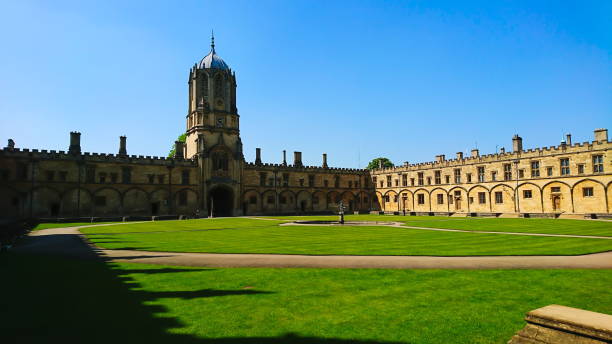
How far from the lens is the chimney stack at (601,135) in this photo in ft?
132

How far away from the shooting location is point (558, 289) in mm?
7555

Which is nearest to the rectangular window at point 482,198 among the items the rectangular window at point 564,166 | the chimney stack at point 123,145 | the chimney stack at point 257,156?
the rectangular window at point 564,166

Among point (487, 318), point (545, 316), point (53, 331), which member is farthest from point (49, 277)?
point (545, 316)

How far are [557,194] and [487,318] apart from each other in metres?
46.6

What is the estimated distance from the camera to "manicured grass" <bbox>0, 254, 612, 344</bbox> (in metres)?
5.11

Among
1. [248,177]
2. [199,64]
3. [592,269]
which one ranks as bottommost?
[592,269]

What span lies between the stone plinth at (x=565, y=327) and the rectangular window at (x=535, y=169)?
48.9 metres

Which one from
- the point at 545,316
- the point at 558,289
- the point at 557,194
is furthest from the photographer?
the point at 557,194

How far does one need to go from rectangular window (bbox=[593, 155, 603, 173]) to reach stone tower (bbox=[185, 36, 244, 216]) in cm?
4435

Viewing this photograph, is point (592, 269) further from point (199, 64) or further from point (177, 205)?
point (199, 64)

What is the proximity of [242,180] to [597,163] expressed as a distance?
147ft

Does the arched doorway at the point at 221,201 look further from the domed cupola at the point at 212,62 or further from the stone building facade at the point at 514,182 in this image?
the stone building facade at the point at 514,182

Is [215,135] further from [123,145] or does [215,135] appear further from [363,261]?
[363,261]

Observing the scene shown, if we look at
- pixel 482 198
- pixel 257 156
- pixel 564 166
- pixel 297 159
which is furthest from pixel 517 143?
pixel 257 156
